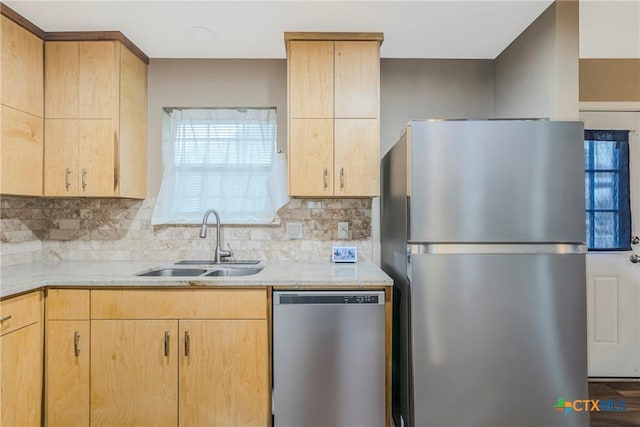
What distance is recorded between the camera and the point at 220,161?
8.29ft

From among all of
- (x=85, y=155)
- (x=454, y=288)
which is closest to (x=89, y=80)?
(x=85, y=155)

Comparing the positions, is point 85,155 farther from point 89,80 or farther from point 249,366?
point 249,366

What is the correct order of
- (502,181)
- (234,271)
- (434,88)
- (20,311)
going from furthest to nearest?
(434,88), (234,271), (20,311), (502,181)

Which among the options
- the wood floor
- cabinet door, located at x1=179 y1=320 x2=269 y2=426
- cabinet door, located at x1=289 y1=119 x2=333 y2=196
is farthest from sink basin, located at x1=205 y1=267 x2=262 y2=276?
the wood floor

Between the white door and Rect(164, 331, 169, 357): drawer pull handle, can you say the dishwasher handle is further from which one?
the white door

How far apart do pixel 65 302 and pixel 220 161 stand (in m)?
1.28

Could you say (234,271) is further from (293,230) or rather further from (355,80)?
(355,80)

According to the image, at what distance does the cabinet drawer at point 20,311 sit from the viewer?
5.17ft

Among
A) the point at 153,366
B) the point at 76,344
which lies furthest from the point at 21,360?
the point at 153,366

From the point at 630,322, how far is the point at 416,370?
218 centimetres

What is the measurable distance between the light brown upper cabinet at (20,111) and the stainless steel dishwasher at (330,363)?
1.72m

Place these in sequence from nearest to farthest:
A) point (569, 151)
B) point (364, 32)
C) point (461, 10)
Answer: point (569, 151)
point (461, 10)
point (364, 32)

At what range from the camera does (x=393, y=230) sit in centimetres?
198

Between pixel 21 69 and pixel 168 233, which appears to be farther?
pixel 168 233
